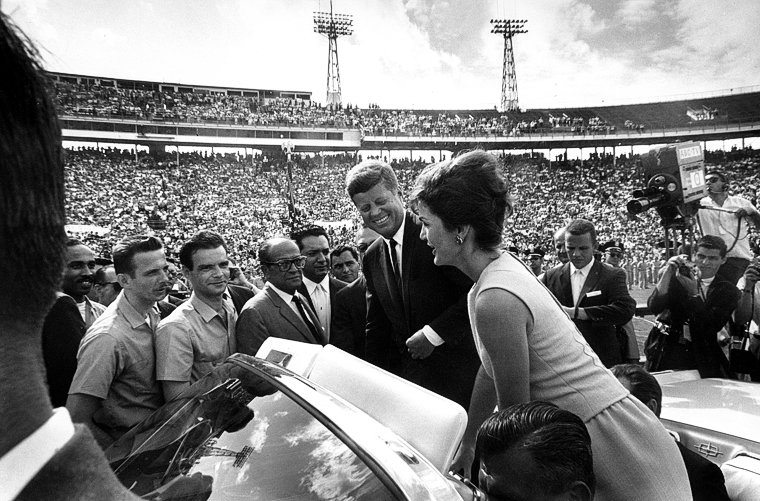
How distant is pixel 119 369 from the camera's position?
2.56 meters

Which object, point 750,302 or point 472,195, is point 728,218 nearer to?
point 750,302

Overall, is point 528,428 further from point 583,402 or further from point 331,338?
point 331,338

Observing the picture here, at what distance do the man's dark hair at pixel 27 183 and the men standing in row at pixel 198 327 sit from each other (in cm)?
229

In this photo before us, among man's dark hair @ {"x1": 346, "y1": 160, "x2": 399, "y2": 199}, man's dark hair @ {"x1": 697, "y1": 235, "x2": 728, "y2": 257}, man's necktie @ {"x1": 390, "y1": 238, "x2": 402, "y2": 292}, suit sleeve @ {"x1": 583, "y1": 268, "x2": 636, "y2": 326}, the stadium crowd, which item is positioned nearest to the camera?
man's necktie @ {"x1": 390, "y1": 238, "x2": 402, "y2": 292}

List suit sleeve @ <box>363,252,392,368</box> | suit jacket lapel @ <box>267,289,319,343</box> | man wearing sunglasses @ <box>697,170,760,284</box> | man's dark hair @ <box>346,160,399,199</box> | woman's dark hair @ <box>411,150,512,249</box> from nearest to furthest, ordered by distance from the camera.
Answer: woman's dark hair @ <box>411,150,512,249</box>, man's dark hair @ <box>346,160,399,199</box>, suit sleeve @ <box>363,252,392,368</box>, suit jacket lapel @ <box>267,289,319,343</box>, man wearing sunglasses @ <box>697,170,760,284</box>

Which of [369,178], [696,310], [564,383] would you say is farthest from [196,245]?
[696,310]

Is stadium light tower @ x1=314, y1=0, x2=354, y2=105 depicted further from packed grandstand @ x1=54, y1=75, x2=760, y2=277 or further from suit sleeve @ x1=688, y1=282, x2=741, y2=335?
suit sleeve @ x1=688, y1=282, x2=741, y2=335

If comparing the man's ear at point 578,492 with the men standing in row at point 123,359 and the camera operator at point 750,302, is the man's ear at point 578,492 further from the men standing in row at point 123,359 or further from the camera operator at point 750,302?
the camera operator at point 750,302

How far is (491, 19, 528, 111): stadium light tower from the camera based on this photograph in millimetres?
46522

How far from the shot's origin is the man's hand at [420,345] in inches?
106

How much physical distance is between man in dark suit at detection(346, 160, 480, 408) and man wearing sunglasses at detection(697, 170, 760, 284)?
13.1 ft

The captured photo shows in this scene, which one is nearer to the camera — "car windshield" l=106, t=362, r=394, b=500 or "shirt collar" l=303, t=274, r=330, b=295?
"car windshield" l=106, t=362, r=394, b=500

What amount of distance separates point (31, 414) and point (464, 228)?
1.54m

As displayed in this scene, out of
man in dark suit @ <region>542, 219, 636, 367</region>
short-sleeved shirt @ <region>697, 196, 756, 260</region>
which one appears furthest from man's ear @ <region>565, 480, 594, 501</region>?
short-sleeved shirt @ <region>697, 196, 756, 260</region>
